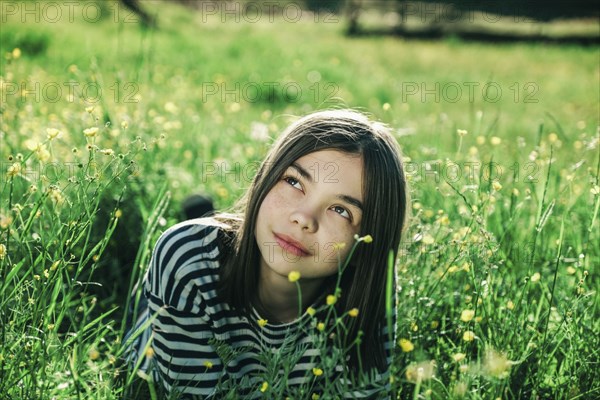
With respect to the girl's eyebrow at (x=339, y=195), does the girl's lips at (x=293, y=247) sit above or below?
below

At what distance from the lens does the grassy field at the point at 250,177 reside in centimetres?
154

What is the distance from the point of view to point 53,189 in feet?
4.71

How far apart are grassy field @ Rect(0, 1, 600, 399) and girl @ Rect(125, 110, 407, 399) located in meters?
0.13

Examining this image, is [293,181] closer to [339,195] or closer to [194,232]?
[339,195]

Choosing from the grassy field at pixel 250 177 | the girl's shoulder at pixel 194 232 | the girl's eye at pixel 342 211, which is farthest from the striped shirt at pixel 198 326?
the girl's eye at pixel 342 211

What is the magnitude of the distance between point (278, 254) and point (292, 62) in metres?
5.00

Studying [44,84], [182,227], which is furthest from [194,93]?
[182,227]

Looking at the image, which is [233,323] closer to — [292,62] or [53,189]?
[53,189]

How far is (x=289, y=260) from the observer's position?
1721 mm

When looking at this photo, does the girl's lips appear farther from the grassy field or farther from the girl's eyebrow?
the grassy field

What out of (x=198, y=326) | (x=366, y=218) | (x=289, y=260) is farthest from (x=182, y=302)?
(x=366, y=218)

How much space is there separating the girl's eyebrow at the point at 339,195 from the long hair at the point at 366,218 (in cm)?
3

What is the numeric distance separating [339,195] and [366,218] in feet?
0.38

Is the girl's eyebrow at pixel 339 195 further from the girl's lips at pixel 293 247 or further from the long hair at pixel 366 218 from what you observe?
the girl's lips at pixel 293 247
